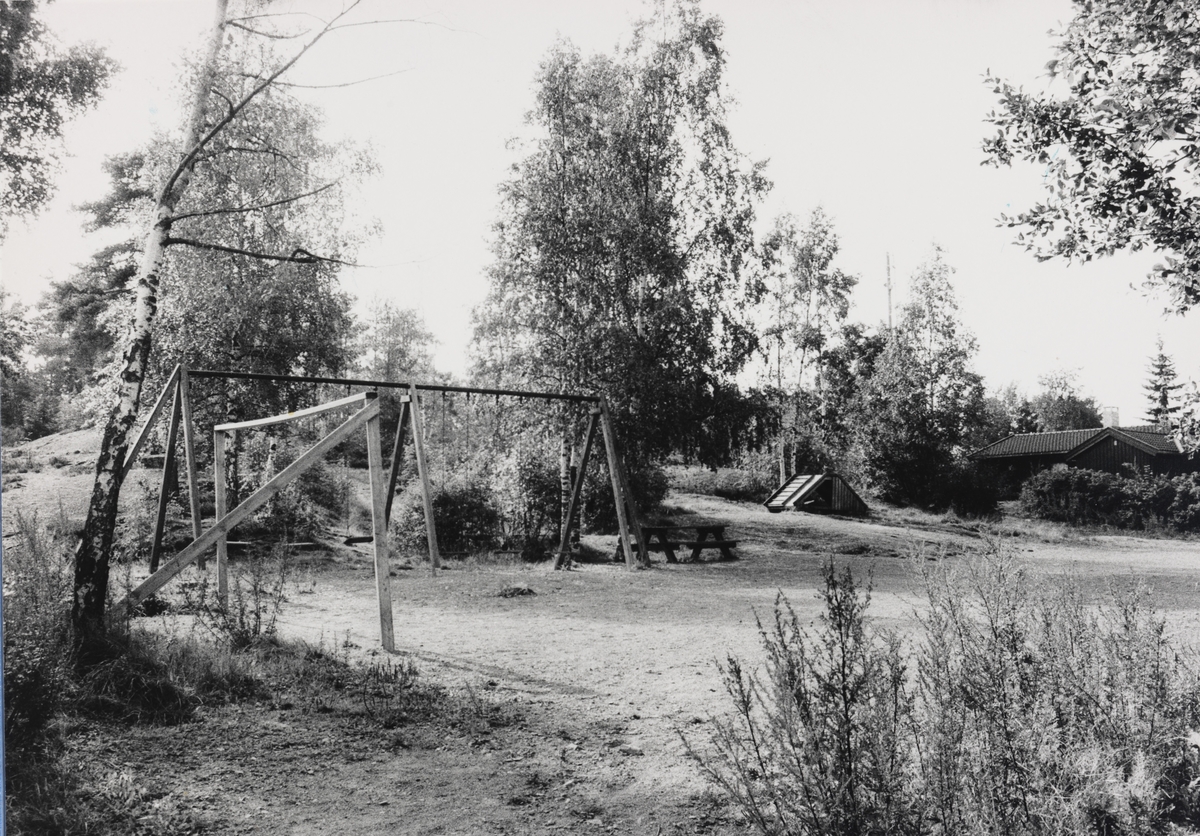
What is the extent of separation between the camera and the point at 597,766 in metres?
3.55

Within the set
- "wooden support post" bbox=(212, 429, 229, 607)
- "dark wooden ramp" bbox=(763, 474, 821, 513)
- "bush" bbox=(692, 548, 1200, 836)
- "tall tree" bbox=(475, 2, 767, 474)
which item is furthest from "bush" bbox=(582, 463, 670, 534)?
"bush" bbox=(692, 548, 1200, 836)

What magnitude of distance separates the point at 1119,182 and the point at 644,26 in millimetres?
11499

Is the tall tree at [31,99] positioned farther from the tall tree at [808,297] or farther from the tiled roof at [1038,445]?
the tiled roof at [1038,445]

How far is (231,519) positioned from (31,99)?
9.46ft

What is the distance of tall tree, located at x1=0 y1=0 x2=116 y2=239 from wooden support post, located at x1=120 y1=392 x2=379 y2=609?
2.27 m

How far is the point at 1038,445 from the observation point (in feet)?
76.1

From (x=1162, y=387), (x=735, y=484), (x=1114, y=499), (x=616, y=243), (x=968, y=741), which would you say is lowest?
(x=968, y=741)

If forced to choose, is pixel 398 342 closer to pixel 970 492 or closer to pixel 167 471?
pixel 970 492

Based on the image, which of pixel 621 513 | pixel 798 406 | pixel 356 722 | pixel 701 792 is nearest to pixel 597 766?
pixel 701 792

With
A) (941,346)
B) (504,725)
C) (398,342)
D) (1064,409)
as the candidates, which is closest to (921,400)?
(941,346)

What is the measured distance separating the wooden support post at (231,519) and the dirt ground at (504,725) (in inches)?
36.7

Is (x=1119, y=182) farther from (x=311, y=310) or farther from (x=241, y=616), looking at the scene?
(x=311, y=310)

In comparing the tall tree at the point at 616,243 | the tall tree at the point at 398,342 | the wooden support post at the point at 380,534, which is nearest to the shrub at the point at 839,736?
the wooden support post at the point at 380,534

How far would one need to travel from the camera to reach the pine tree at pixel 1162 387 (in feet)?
13.4
